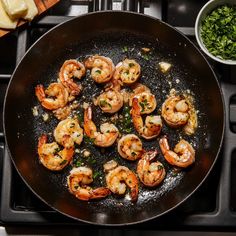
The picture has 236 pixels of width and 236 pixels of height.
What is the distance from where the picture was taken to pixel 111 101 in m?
1.56

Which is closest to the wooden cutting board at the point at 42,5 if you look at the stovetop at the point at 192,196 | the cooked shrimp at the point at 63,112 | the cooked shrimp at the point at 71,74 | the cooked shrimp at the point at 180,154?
the stovetop at the point at 192,196

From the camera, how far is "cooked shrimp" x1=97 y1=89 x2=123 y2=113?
5.10 feet

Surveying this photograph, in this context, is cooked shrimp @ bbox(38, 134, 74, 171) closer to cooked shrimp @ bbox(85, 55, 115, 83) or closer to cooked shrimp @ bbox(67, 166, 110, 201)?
cooked shrimp @ bbox(67, 166, 110, 201)

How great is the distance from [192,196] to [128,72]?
42 centimetres

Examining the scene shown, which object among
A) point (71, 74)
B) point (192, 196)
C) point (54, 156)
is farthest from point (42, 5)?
point (192, 196)

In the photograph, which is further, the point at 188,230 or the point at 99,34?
the point at 99,34

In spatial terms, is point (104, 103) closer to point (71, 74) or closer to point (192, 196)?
point (71, 74)

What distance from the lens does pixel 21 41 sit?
62.1 inches

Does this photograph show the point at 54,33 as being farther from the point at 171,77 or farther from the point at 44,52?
the point at 171,77

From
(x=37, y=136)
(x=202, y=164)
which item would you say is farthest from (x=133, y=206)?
(x=37, y=136)

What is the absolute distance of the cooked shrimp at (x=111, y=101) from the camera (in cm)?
156

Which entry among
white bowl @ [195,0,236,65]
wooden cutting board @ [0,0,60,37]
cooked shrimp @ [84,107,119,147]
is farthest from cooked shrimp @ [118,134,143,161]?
wooden cutting board @ [0,0,60,37]

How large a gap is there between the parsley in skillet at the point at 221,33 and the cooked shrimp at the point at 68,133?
45cm

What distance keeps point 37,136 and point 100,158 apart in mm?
200
